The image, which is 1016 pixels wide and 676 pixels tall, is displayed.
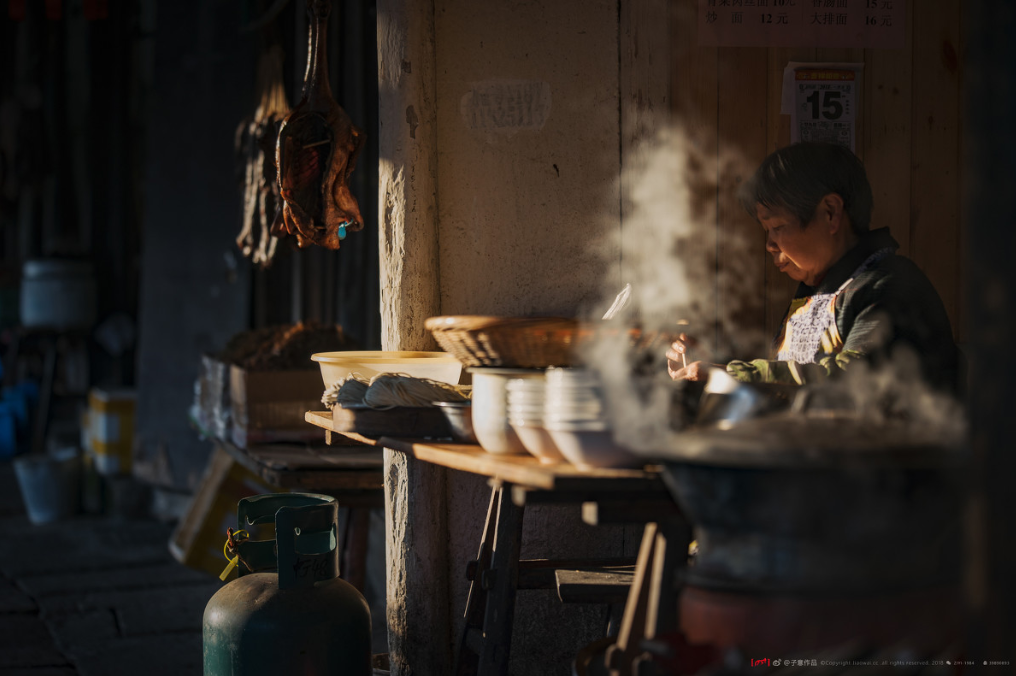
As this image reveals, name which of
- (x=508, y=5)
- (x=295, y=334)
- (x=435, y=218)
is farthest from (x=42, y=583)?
(x=508, y=5)

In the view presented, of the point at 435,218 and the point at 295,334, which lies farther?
the point at 295,334

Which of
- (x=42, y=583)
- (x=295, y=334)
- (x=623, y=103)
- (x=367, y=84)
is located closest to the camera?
(x=623, y=103)

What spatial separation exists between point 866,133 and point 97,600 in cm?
486

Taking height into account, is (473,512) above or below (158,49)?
below

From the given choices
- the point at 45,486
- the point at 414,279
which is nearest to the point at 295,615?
the point at 414,279

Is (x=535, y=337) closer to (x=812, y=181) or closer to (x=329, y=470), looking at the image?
(x=812, y=181)

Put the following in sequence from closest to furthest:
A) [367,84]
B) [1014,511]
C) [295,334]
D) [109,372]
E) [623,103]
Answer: [1014,511], [623,103], [295,334], [367,84], [109,372]

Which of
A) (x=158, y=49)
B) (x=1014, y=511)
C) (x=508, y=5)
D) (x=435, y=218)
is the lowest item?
(x=1014, y=511)

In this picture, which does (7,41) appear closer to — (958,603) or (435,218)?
(435,218)

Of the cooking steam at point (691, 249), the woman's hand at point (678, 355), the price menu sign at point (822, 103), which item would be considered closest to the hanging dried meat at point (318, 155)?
the cooking steam at point (691, 249)

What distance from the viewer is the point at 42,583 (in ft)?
19.5

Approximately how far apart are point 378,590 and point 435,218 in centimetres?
292

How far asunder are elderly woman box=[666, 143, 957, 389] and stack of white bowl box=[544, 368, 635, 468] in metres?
0.71

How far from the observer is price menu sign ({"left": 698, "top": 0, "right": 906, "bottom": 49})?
3354 millimetres
